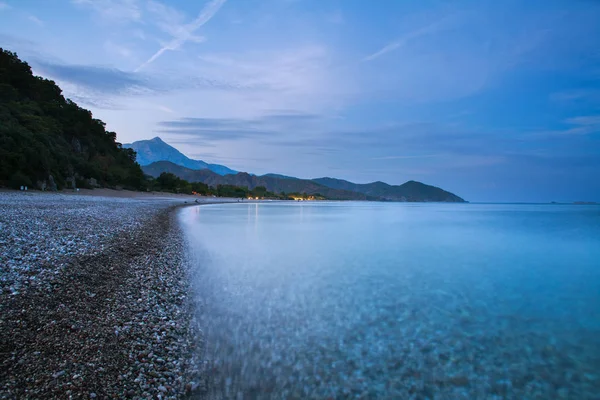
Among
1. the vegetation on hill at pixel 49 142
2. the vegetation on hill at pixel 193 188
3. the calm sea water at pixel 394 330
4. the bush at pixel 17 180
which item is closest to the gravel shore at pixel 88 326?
the calm sea water at pixel 394 330

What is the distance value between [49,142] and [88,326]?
4103cm

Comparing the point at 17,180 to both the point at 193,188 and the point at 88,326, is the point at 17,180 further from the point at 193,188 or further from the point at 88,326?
the point at 193,188

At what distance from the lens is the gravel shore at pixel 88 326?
305 centimetres

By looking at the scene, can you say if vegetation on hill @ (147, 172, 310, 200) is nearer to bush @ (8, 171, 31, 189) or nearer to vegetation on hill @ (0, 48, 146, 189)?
vegetation on hill @ (0, 48, 146, 189)

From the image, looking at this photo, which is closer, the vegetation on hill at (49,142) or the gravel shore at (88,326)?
the gravel shore at (88,326)

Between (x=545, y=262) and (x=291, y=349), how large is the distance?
1381 centimetres

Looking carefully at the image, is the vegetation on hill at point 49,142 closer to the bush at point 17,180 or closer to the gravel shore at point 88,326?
the bush at point 17,180

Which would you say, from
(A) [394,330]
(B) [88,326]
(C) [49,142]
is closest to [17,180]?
(C) [49,142]

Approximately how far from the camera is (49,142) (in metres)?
35.5

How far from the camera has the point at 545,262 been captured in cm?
1355

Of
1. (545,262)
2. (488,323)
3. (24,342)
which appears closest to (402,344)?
(488,323)

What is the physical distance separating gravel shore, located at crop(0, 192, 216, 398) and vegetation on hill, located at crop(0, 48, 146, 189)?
27564mm

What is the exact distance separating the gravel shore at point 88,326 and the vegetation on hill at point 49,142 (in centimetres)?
2756

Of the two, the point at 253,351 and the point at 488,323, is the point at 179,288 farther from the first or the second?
the point at 488,323
